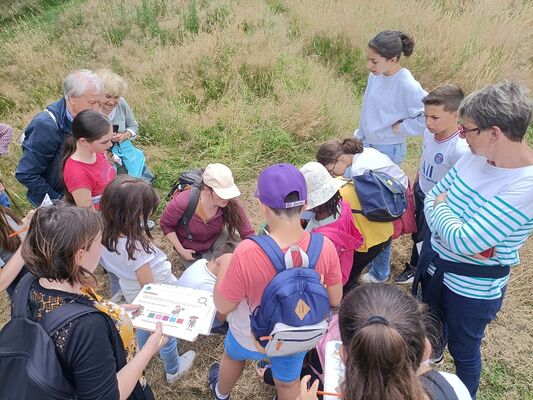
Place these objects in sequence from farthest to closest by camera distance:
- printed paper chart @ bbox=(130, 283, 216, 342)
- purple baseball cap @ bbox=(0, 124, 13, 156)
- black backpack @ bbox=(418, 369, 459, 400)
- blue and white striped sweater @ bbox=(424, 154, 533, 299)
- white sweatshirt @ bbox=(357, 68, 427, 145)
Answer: white sweatshirt @ bbox=(357, 68, 427, 145)
purple baseball cap @ bbox=(0, 124, 13, 156)
printed paper chart @ bbox=(130, 283, 216, 342)
blue and white striped sweater @ bbox=(424, 154, 533, 299)
black backpack @ bbox=(418, 369, 459, 400)

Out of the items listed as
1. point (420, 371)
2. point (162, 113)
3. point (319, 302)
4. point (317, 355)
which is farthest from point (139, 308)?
point (162, 113)

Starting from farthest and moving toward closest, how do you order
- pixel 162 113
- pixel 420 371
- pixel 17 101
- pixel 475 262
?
pixel 17 101 < pixel 162 113 < pixel 475 262 < pixel 420 371

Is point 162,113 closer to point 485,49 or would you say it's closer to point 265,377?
point 265,377

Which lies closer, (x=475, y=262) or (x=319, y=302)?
(x=319, y=302)

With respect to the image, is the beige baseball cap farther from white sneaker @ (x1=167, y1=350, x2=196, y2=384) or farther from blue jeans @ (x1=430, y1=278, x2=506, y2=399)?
blue jeans @ (x1=430, y1=278, x2=506, y2=399)

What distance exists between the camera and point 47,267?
61.3 inches

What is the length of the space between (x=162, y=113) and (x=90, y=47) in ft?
10.7

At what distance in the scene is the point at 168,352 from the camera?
2824 mm

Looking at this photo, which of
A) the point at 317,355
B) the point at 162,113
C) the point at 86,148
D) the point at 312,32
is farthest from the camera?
the point at 312,32

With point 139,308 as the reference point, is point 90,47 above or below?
below

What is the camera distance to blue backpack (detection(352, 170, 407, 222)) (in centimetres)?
276

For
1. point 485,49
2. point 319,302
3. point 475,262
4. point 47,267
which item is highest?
point 47,267

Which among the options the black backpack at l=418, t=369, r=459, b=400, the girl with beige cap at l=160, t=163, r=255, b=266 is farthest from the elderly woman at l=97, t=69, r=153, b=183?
the black backpack at l=418, t=369, r=459, b=400

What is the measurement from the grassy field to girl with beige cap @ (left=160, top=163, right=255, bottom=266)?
44.3 inches
